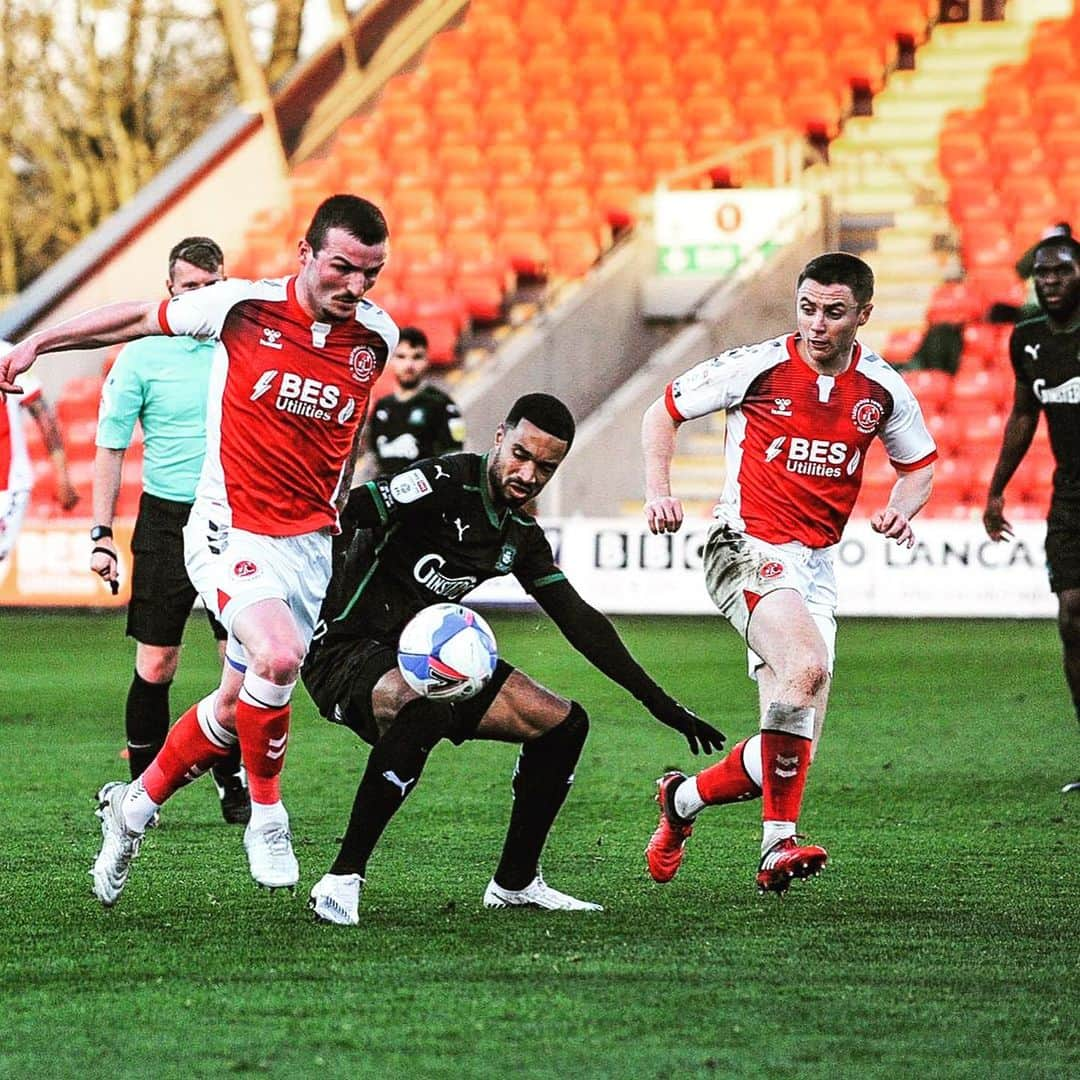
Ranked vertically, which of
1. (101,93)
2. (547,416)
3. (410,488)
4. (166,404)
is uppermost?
(547,416)

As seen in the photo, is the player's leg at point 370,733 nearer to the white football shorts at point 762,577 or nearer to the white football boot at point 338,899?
the white football boot at point 338,899

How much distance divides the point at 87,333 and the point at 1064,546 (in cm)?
466

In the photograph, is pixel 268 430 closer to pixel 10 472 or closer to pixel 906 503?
pixel 906 503

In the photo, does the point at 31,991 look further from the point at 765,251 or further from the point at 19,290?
the point at 19,290

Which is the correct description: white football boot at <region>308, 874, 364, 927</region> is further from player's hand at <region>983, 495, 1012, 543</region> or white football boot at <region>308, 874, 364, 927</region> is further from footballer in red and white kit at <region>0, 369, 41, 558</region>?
player's hand at <region>983, 495, 1012, 543</region>

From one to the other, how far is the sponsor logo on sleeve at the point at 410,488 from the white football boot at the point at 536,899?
1106 mm

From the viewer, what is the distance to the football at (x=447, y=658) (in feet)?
18.5

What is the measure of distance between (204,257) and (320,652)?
198 cm

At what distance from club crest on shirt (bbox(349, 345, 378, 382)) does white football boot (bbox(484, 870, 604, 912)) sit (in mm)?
Answer: 1472

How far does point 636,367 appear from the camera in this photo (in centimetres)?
2033

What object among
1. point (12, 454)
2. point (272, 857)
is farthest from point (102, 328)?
point (12, 454)

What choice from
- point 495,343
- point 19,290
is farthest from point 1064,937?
point 19,290

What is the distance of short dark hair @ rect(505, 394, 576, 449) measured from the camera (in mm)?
→ 5703

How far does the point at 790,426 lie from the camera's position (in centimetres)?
638
